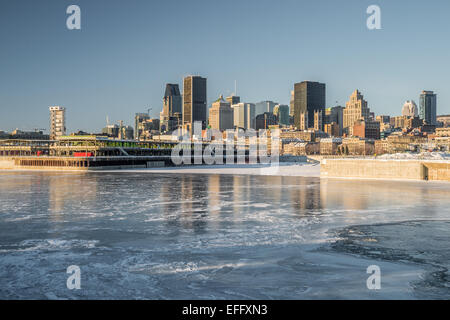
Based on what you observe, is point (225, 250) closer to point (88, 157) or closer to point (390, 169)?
point (390, 169)

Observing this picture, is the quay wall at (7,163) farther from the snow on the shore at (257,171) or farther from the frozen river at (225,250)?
the frozen river at (225,250)

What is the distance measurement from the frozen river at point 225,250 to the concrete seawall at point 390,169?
2845 centimetres

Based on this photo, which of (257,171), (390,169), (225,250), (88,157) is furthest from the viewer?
(88,157)

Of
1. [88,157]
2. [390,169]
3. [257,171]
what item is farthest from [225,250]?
[88,157]

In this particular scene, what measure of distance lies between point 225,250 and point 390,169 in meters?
48.5

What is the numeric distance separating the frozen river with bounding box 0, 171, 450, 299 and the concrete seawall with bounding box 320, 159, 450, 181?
93.3ft

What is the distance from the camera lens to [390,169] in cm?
5891

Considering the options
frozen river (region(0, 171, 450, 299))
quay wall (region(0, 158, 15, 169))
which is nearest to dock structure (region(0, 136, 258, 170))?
quay wall (region(0, 158, 15, 169))

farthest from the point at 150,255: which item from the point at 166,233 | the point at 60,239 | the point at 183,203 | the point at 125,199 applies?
the point at 125,199

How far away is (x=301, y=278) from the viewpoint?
1339cm

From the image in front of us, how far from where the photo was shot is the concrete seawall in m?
55.2

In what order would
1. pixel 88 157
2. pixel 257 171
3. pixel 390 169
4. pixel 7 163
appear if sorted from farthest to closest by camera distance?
pixel 7 163 < pixel 88 157 < pixel 257 171 < pixel 390 169

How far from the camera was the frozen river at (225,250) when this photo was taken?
12375mm

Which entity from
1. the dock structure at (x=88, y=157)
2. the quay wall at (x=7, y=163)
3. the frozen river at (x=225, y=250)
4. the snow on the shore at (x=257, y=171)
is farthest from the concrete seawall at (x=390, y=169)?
the quay wall at (x=7, y=163)
